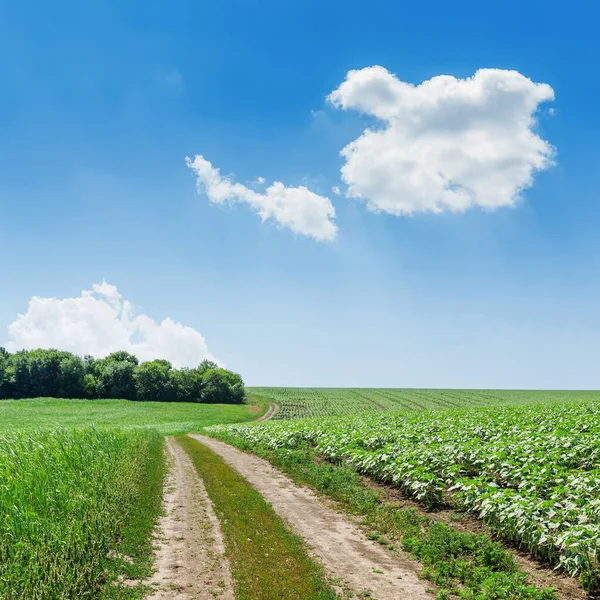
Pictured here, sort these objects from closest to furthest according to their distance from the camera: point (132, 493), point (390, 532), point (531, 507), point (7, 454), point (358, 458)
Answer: point (531, 507) < point (390, 532) < point (7, 454) < point (132, 493) < point (358, 458)

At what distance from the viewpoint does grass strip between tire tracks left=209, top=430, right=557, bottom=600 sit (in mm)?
8781

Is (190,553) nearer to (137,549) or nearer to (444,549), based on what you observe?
(137,549)

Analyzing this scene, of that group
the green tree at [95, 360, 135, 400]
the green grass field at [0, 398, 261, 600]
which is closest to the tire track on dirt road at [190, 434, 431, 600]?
the green grass field at [0, 398, 261, 600]

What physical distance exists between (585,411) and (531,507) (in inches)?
1122

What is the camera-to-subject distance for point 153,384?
354ft

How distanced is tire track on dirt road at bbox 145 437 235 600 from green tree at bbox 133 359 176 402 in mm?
95838

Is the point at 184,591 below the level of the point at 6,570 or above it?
below

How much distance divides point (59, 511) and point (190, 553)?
131 inches

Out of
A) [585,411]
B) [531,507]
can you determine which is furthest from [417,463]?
[585,411]

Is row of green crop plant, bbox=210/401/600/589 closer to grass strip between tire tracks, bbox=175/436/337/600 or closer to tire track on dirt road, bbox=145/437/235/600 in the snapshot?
grass strip between tire tracks, bbox=175/436/337/600

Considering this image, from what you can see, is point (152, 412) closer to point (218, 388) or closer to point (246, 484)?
point (218, 388)

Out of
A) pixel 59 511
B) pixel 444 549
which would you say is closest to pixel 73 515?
pixel 59 511

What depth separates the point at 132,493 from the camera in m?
14.8

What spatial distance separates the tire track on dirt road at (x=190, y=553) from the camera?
863 centimetres
